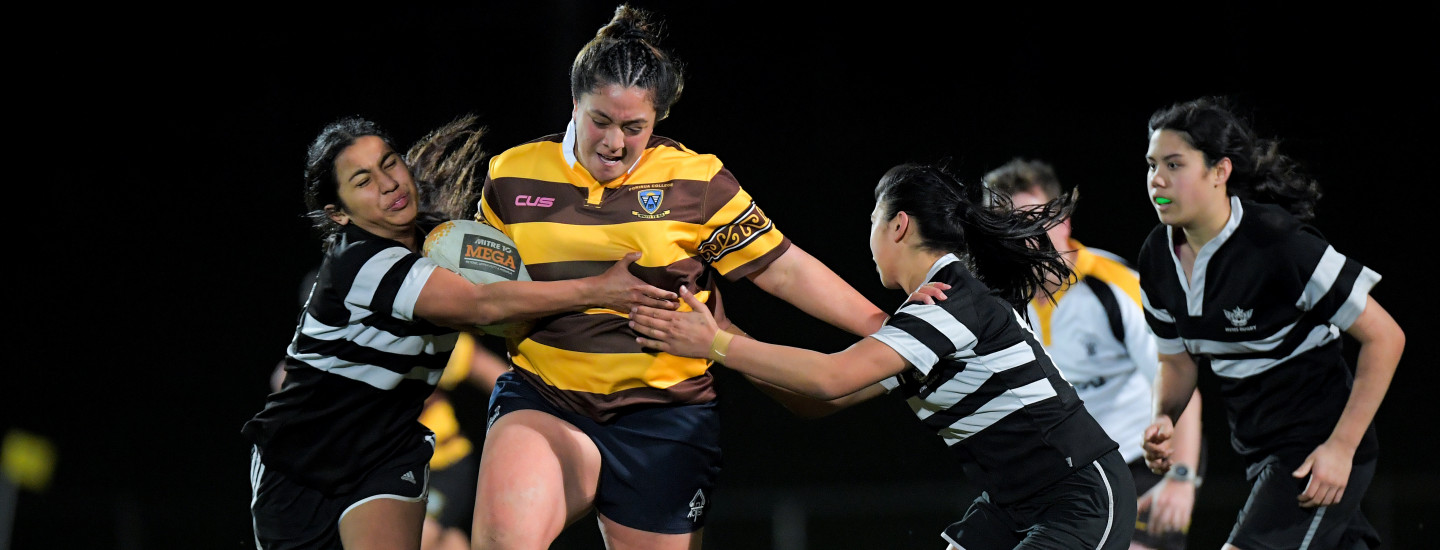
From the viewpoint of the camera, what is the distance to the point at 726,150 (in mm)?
5742

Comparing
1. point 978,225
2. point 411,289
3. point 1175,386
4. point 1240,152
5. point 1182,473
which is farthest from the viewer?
point 1182,473

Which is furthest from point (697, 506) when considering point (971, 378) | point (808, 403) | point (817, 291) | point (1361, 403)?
point (1361, 403)

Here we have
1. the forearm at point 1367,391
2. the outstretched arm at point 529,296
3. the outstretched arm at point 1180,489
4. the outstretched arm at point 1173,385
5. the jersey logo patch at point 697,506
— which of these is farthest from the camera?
the outstretched arm at point 1180,489

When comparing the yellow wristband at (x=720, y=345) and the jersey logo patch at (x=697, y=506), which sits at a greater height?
the yellow wristband at (x=720, y=345)

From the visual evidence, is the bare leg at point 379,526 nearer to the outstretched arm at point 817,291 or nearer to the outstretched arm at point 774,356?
the outstretched arm at point 774,356

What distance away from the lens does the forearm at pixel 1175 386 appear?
305cm

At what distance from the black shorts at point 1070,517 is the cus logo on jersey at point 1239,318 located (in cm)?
65

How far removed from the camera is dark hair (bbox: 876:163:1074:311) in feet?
8.20

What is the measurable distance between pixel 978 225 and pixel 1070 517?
2.15 feet

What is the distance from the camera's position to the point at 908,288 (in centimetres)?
257

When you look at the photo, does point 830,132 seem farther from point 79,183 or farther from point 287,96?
point 79,183

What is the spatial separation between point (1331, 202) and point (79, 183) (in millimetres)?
6153

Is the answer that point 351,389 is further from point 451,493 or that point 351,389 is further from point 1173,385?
Answer: point 1173,385

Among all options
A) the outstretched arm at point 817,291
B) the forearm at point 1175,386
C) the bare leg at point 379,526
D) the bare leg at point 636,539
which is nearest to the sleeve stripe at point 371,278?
the bare leg at point 379,526
